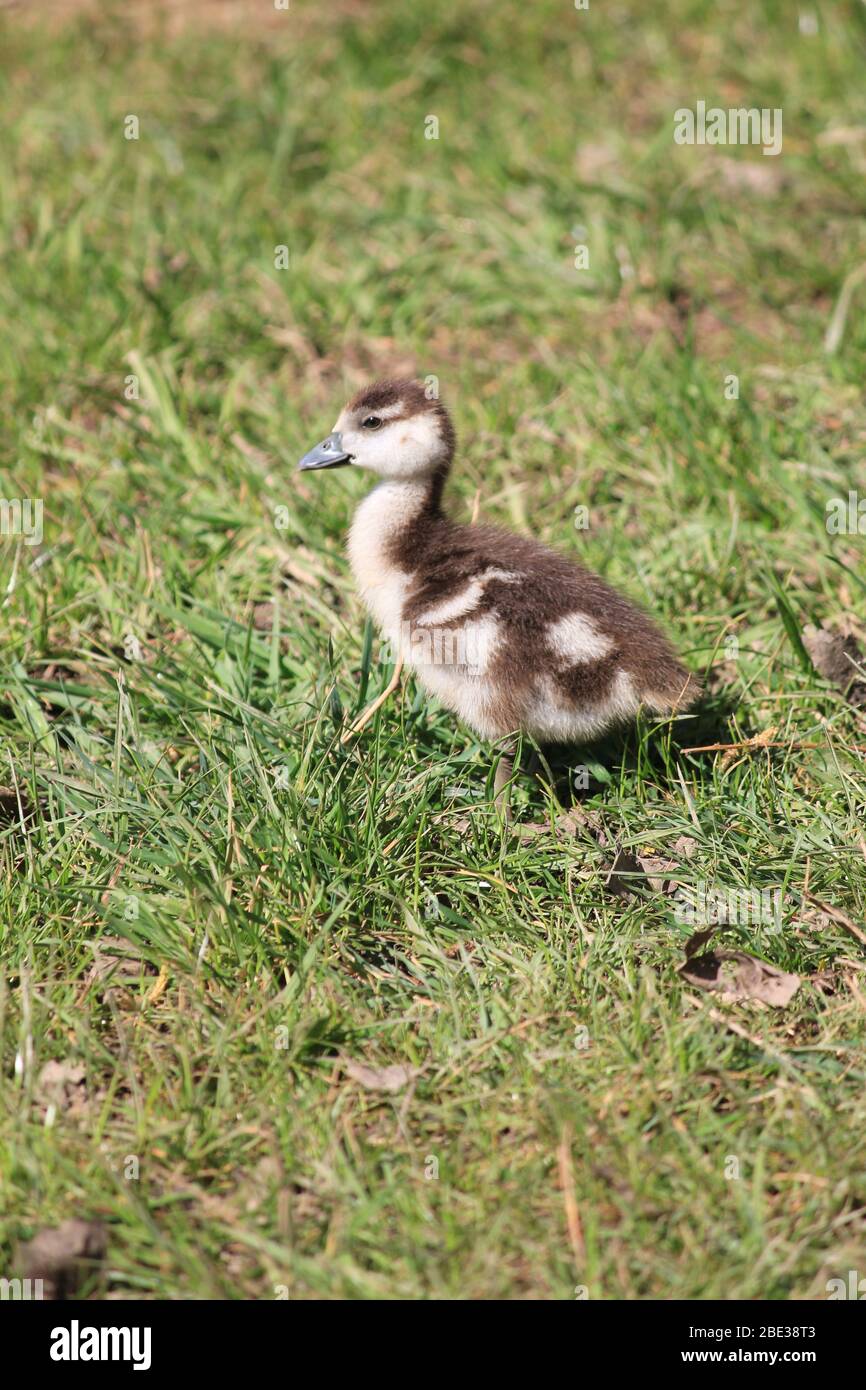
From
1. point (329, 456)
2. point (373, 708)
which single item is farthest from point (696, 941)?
point (329, 456)

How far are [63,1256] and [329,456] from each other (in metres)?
2.51

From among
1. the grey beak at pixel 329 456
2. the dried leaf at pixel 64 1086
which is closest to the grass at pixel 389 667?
the dried leaf at pixel 64 1086

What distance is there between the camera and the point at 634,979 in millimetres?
3668

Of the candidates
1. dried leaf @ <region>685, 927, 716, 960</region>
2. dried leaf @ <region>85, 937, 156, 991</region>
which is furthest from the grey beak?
dried leaf @ <region>685, 927, 716, 960</region>

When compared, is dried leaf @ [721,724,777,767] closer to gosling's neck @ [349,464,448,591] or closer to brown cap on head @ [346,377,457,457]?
gosling's neck @ [349,464,448,591]

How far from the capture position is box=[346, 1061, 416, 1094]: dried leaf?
3.45m

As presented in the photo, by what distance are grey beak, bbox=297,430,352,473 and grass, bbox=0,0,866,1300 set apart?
1.69 feet

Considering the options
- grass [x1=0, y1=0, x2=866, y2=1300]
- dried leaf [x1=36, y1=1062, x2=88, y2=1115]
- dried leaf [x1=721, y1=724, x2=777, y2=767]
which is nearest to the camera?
grass [x1=0, y1=0, x2=866, y2=1300]

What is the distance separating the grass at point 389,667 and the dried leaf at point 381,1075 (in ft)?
0.08

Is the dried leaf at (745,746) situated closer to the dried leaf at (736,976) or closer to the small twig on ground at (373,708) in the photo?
the dried leaf at (736,976)

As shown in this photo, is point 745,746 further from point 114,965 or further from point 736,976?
point 114,965

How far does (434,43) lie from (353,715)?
498 centimetres

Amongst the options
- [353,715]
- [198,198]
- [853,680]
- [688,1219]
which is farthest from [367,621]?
[198,198]

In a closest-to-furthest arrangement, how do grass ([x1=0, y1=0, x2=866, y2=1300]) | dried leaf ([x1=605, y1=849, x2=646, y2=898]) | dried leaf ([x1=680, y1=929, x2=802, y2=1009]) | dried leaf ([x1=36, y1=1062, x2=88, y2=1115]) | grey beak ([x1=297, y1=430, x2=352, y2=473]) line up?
grass ([x1=0, y1=0, x2=866, y2=1300]) < dried leaf ([x1=36, y1=1062, x2=88, y2=1115]) < dried leaf ([x1=680, y1=929, x2=802, y2=1009]) < dried leaf ([x1=605, y1=849, x2=646, y2=898]) < grey beak ([x1=297, y1=430, x2=352, y2=473])
